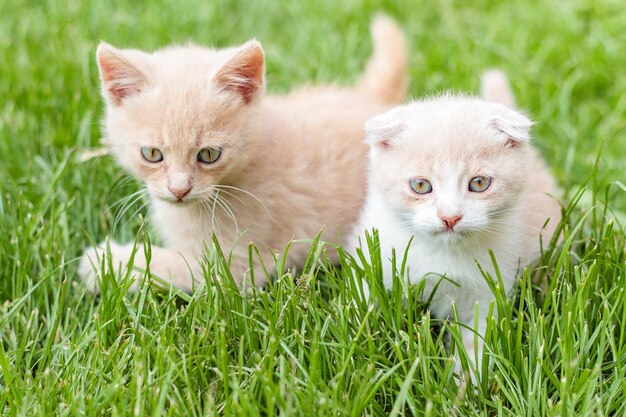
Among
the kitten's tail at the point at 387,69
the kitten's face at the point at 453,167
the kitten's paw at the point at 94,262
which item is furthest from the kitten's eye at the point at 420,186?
the kitten's tail at the point at 387,69

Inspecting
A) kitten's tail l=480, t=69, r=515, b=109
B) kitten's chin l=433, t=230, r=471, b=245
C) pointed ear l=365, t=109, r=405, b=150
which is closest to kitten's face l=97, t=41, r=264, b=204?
pointed ear l=365, t=109, r=405, b=150

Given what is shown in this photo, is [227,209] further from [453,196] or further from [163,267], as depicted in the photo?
[453,196]

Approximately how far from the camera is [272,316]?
2.20 meters

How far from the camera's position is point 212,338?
226 cm

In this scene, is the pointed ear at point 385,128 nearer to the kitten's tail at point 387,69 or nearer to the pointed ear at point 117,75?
the pointed ear at point 117,75

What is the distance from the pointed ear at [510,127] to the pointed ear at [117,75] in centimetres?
112

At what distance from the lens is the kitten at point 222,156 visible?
7.96 feet

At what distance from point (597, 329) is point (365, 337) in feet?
2.16

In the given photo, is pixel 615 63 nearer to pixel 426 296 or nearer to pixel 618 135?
pixel 618 135

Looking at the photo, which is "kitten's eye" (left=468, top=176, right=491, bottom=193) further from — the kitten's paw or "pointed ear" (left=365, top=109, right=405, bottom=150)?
the kitten's paw

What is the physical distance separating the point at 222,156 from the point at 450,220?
0.78 meters

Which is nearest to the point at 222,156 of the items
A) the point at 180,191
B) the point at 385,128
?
the point at 180,191

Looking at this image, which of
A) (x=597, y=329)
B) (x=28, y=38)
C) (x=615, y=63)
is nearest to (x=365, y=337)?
(x=597, y=329)

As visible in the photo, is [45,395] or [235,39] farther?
[235,39]
